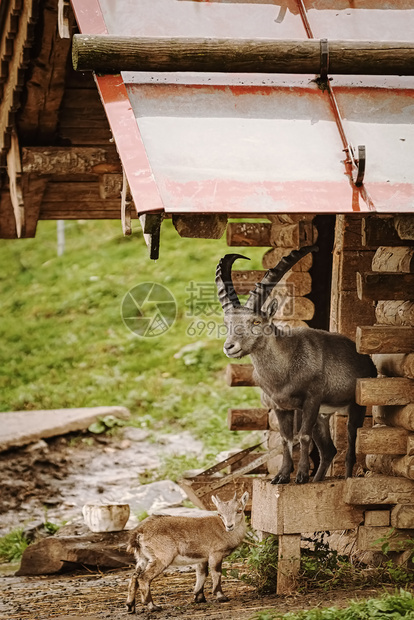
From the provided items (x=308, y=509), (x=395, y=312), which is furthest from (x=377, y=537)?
(x=395, y=312)

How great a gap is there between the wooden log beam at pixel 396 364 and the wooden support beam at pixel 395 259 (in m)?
0.72

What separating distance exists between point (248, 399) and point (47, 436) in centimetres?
368

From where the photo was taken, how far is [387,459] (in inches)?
334

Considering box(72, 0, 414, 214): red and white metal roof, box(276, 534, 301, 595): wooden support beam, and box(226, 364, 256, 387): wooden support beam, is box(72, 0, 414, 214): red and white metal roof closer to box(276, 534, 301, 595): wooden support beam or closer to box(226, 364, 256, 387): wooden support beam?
box(276, 534, 301, 595): wooden support beam

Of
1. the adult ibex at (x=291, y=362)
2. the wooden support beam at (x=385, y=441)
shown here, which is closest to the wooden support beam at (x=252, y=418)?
the adult ibex at (x=291, y=362)

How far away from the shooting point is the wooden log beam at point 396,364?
26.6 feet

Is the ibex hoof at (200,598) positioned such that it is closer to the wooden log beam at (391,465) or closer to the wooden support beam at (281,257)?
the wooden log beam at (391,465)

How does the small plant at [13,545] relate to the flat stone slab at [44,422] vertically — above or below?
below

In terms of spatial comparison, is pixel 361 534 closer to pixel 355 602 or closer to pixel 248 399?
pixel 355 602

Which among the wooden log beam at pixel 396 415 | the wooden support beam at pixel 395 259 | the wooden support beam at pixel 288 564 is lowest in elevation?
the wooden support beam at pixel 288 564

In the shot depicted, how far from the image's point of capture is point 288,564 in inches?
320

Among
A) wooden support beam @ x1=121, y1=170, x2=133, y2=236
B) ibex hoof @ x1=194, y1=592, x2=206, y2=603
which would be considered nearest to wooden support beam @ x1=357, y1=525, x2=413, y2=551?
ibex hoof @ x1=194, y1=592, x2=206, y2=603

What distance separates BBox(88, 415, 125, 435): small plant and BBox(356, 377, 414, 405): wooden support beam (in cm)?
748

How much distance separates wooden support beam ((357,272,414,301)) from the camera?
25.9ft
